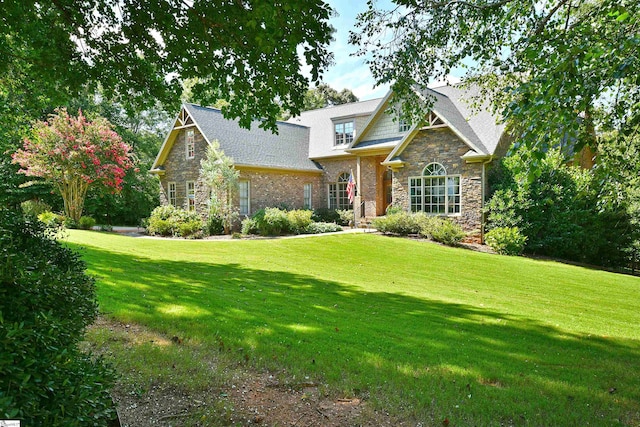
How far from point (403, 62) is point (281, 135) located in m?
17.6

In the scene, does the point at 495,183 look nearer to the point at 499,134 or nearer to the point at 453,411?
the point at 499,134

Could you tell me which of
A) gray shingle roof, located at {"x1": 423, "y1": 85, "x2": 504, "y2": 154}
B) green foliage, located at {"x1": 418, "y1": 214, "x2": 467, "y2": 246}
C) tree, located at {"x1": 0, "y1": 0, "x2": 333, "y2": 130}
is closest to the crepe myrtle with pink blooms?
tree, located at {"x1": 0, "y1": 0, "x2": 333, "y2": 130}

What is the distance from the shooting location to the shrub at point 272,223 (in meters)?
18.0

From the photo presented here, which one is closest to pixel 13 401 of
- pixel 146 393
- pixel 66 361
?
pixel 66 361

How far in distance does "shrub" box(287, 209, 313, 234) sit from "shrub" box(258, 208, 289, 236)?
0.24m

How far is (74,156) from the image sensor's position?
19531mm

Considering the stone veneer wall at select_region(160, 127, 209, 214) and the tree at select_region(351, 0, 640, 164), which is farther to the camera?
the stone veneer wall at select_region(160, 127, 209, 214)

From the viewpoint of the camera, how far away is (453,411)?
3.34 m

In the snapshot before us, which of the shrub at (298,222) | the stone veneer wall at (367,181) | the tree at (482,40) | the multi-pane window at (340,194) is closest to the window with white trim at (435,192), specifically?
the stone veneer wall at (367,181)

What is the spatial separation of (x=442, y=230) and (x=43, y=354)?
15.9 metres

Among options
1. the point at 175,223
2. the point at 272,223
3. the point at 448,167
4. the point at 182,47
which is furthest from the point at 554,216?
the point at 175,223

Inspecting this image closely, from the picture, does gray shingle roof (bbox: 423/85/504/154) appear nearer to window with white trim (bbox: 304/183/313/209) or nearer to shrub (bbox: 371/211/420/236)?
shrub (bbox: 371/211/420/236)

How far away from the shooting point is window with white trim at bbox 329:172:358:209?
2278 centimetres

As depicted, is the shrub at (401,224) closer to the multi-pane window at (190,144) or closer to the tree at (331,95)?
the multi-pane window at (190,144)
